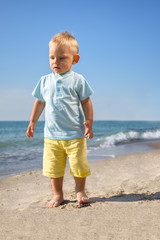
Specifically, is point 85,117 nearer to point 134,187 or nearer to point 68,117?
point 68,117

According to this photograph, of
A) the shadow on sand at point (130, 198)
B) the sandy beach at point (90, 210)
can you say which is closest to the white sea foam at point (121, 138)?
the sandy beach at point (90, 210)

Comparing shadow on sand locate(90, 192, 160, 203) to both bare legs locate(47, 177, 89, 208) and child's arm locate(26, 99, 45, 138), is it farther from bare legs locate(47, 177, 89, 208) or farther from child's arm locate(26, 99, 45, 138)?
child's arm locate(26, 99, 45, 138)

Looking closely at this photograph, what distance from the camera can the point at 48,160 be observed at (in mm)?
3252

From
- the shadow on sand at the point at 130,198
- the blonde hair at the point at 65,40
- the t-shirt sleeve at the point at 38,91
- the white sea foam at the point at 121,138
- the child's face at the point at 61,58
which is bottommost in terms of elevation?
the white sea foam at the point at 121,138

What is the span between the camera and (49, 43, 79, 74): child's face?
3105 millimetres

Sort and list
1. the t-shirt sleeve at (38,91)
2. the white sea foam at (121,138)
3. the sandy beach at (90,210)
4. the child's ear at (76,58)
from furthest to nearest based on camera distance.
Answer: the white sea foam at (121,138), the t-shirt sleeve at (38,91), the child's ear at (76,58), the sandy beach at (90,210)

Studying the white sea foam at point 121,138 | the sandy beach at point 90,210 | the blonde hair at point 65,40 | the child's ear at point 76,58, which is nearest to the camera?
the sandy beach at point 90,210

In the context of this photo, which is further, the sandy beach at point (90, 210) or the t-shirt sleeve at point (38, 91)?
the t-shirt sleeve at point (38, 91)

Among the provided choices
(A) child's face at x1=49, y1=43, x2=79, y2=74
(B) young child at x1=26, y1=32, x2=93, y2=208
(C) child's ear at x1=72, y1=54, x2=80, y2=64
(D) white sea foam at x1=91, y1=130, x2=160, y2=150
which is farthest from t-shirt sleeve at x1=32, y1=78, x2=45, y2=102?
(D) white sea foam at x1=91, y1=130, x2=160, y2=150

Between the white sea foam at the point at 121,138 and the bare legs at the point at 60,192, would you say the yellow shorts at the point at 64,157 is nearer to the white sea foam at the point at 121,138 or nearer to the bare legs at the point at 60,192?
the bare legs at the point at 60,192

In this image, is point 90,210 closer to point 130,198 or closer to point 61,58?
point 130,198

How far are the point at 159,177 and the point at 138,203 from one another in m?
1.53

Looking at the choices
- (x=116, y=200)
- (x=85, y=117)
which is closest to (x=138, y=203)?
(x=116, y=200)

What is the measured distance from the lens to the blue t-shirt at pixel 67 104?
3164 millimetres
